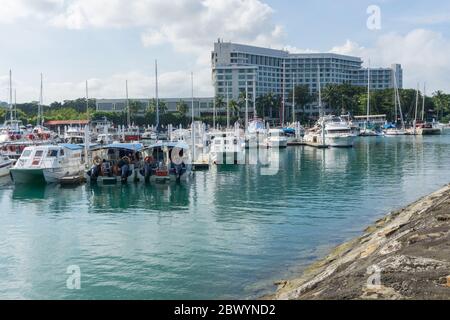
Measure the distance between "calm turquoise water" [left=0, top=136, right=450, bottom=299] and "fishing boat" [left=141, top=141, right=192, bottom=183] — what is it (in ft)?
5.00

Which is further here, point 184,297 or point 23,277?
point 23,277

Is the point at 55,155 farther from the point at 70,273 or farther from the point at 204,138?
the point at 204,138

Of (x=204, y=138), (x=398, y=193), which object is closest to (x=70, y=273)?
(x=398, y=193)

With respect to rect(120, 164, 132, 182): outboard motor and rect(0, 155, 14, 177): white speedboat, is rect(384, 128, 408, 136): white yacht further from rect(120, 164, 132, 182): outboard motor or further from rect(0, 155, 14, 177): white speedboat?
rect(0, 155, 14, 177): white speedboat

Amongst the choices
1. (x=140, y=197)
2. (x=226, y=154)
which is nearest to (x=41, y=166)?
(x=140, y=197)

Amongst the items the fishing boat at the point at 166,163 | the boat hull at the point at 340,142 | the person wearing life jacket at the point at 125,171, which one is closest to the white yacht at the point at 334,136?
the boat hull at the point at 340,142

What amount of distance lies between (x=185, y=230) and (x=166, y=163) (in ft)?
72.6

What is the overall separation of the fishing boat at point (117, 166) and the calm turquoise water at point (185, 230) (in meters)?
1.61

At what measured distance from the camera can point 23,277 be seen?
66.0ft

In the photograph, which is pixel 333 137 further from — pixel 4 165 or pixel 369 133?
pixel 4 165

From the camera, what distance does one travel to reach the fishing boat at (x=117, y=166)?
46.0 metres

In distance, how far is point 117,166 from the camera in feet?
155
